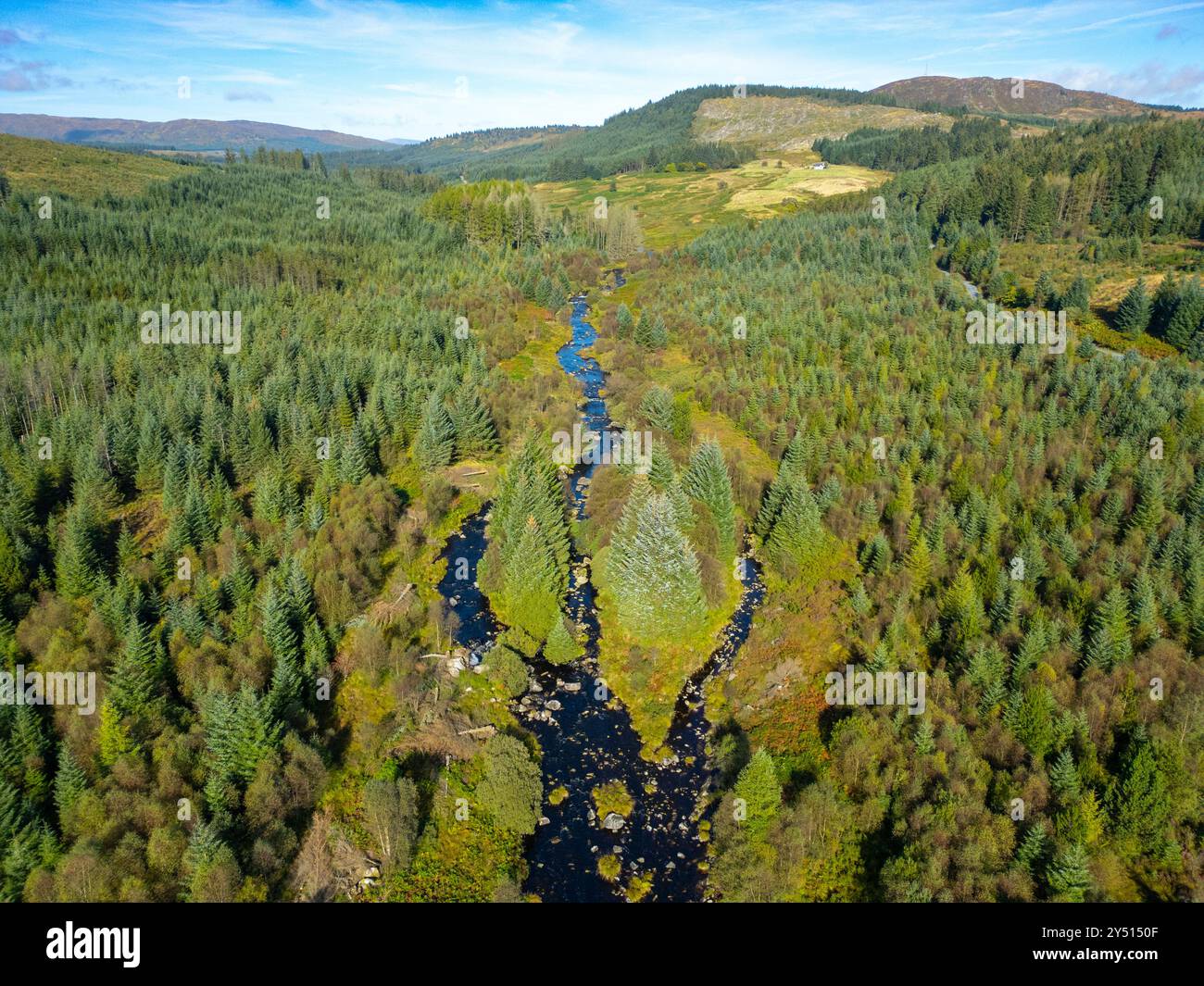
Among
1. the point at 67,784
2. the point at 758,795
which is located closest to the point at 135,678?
the point at 67,784

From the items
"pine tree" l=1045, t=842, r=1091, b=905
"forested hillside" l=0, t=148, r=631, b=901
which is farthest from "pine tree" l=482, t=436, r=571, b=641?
"pine tree" l=1045, t=842, r=1091, b=905

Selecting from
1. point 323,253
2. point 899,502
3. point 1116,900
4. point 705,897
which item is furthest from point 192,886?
point 323,253

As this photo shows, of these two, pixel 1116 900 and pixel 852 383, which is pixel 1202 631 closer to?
pixel 1116 900

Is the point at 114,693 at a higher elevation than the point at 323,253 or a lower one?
lower

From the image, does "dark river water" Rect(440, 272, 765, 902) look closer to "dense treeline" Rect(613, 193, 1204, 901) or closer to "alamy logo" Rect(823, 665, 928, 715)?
"dense treeline" Rect(613, 193, 1204, 901)

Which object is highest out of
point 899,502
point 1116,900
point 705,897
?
point 899,502

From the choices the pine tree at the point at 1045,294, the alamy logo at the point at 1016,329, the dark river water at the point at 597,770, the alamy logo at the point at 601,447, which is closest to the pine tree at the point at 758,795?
the dark river water at the point at 597,770

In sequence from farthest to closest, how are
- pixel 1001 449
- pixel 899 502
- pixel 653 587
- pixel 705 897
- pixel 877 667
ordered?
pixel 1001 449 < pixel 899 502 < pixel 653 587 < pixel 877 667 < pixel 705 897
